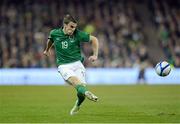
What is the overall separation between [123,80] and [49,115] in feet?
61.1

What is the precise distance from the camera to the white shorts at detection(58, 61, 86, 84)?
15430mm

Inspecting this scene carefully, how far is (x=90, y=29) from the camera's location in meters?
37.8

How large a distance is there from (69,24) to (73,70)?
1.10 meters

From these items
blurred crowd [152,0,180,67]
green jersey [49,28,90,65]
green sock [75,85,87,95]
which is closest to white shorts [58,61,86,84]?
green jersey [49,28,90,65]

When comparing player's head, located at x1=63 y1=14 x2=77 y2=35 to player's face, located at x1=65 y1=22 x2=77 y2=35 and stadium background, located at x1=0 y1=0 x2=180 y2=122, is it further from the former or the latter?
stadium background, located at x1=0 y1=0 x2=180 y2=122

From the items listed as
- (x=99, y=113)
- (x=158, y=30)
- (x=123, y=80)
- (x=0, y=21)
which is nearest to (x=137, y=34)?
(x=158, y=30)

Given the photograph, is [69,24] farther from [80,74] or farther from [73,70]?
[80,74]

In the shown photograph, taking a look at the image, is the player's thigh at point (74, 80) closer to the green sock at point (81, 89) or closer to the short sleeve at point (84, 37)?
the green sock at point (81, 89)

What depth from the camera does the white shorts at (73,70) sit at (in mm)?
15430

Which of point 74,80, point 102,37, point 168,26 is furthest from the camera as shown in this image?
point 168,26

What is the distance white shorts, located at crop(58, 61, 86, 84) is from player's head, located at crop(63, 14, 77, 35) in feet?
2.54

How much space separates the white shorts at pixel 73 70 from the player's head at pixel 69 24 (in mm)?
773

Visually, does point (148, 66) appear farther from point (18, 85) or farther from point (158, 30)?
point (18, 85)

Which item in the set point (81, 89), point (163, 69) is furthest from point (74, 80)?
point (163, 69)
